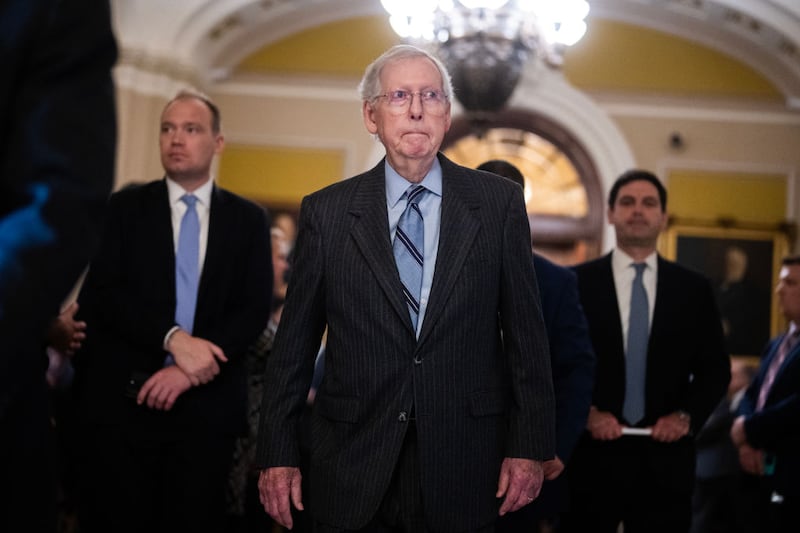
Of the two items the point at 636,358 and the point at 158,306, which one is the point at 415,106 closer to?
the point at 158,306

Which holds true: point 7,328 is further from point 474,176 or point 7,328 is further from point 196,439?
point 196,439

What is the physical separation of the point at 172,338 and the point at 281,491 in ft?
3.18

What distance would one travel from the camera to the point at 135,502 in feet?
10.5

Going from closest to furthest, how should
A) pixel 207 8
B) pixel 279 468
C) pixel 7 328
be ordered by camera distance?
pixel 7 328
pixel 279 468
pixel 207 8

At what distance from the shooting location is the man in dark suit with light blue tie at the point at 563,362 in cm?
346

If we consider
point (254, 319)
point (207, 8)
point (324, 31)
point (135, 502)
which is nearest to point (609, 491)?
point (254, 319)

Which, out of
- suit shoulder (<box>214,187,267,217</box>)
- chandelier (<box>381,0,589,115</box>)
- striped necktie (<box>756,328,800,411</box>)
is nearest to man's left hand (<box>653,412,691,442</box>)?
striped necktie (<box>756,328,800,411</box>)

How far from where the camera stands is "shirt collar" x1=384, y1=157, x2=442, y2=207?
A: 2.54 metres

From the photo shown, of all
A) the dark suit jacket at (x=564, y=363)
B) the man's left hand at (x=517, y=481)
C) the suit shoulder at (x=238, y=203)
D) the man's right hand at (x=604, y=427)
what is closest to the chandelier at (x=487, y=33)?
the man's right hand at (x=604, y=427)

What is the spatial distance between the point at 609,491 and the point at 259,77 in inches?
317

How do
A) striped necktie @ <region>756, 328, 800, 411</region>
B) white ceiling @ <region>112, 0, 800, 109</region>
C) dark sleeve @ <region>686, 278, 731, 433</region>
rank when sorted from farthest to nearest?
1. white ceiling @ <region>112, 0, 800, 109</region>
2. striped necktie @ <region>756, 328, 800, 411</region>
3. dark sleeve @ <region>686, 278, 731, 433</region>

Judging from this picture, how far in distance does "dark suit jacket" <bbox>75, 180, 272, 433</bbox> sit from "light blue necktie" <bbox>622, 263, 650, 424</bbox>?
58.8 inches

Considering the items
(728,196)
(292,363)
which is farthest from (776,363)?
(728,196)

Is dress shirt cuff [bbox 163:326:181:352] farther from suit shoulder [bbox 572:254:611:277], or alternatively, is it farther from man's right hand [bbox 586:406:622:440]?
suit shoulder [bbox 572:254:611:277]
